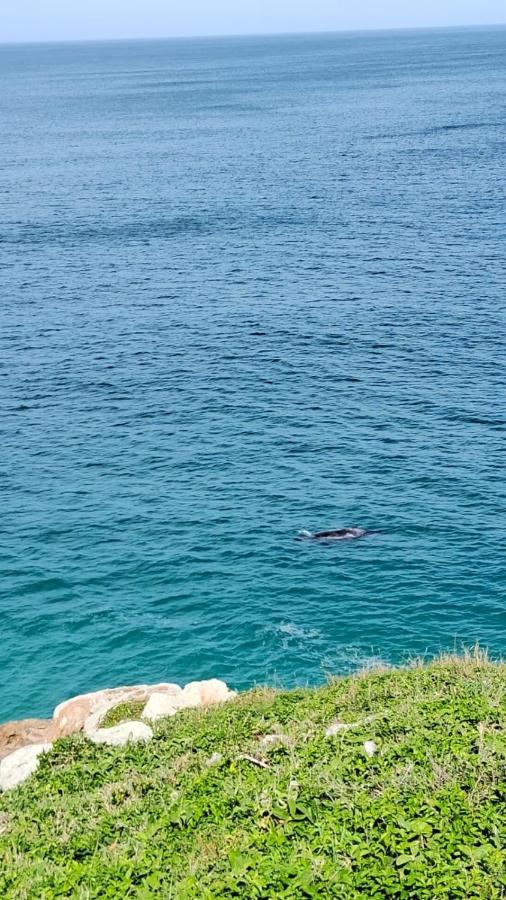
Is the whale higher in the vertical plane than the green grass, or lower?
lower

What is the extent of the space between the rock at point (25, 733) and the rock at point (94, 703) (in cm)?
48

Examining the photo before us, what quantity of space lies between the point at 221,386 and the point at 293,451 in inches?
497

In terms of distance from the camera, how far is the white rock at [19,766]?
2658cm

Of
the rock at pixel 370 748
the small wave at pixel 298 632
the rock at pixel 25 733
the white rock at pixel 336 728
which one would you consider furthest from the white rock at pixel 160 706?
the small wave at pixel 298 632

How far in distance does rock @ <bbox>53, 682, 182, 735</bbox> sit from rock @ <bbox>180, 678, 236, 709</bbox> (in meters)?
0.67

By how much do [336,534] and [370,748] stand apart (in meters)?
29.4

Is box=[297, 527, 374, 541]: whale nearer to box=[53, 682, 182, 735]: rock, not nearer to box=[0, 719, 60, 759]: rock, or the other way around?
box=[53, 682, 182, 735]: rock

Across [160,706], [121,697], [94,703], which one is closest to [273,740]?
[160,706]

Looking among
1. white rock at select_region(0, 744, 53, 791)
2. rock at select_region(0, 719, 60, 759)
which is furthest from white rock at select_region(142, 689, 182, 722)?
rock at select_region(0, 719, 60, 759)

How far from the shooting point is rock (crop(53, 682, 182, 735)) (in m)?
34.3

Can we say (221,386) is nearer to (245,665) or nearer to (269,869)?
(245,665)

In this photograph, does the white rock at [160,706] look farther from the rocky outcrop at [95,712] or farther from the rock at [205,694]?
the rock at [205,694]

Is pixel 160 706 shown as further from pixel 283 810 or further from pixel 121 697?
pixel 283 810

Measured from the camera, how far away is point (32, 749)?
29.0m
